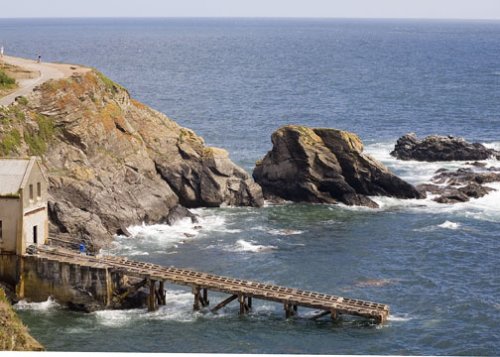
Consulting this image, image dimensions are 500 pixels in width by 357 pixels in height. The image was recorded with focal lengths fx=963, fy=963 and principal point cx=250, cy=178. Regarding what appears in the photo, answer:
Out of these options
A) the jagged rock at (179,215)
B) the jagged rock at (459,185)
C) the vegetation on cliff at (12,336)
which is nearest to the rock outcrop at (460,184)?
the jagged rock at (459,185)

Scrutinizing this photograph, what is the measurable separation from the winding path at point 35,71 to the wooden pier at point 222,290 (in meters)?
24.4

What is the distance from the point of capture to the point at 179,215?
288 ft

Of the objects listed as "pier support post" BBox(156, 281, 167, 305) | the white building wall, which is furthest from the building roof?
"pier support post" BBox(156, 281, 167, 305)

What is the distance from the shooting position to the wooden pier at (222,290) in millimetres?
63844

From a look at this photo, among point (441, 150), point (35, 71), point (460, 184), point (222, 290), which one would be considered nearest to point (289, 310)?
point (222, 290)

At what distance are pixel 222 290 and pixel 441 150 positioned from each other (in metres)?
55.7

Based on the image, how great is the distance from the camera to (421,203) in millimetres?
95438

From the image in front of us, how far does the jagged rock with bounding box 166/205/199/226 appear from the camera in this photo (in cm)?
8688

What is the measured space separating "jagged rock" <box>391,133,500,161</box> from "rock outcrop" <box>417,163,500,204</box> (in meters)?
5.49

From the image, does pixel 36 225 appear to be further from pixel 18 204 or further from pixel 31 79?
pixel 31 79

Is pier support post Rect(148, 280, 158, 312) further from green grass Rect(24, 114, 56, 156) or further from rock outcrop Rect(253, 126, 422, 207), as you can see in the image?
rock outcrop Rect(253, 126, 422, 207)

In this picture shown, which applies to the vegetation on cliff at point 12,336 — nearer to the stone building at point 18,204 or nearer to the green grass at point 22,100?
the stone building at point 18,204

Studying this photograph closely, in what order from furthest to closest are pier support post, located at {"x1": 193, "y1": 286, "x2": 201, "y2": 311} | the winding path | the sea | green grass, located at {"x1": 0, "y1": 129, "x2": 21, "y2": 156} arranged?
the winding path → green grass, located at {"x1": 0, "y1": 129, "x2": 21, "y2": 156} → pier support post, located at {"x1": 193, "y1": 286, "x2": 201, "y2": 311} → the sea

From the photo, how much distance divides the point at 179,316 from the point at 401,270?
63.0 feet
